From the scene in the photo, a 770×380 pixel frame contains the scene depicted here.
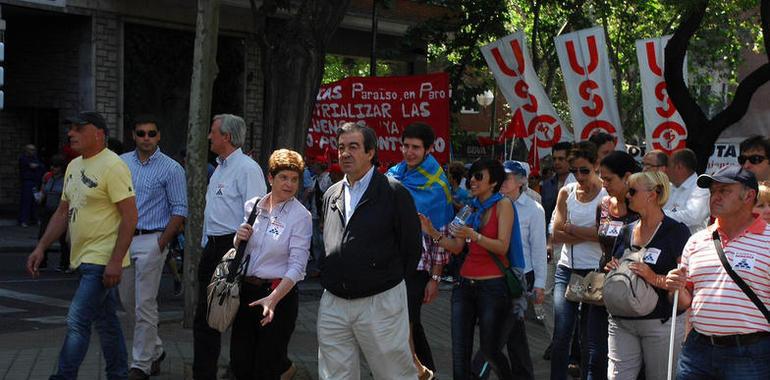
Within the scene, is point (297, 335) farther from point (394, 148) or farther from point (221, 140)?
point (394, 148)

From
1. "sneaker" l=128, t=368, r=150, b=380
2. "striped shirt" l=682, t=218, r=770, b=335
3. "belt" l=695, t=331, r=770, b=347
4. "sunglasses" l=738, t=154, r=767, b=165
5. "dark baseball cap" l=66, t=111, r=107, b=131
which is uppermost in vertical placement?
"dark baseball cap" l=66, t=111, r=107, b=131

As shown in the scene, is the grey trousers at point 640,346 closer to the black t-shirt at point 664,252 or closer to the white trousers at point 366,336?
the black t-shirt at point 664,252

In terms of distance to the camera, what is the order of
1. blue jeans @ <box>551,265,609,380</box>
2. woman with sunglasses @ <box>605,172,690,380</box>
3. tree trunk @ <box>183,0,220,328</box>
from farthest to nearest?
1. tree trunk @ <box>183,0,220,328</box>
2. blue jeans @ <box>551,265,609,380</box>
3. woman with sunglasses @ <box>605,172,690,380</box>

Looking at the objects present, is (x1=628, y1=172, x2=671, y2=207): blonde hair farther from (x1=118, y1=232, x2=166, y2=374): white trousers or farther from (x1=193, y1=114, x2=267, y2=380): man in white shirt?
(x1=118, y1=232, x2=166, y2=374): white trousers

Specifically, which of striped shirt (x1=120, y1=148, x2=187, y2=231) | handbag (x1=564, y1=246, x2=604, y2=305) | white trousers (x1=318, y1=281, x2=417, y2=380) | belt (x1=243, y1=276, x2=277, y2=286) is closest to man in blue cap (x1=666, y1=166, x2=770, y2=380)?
handbag (x1=564, y1=246, x2=604, y2=305)

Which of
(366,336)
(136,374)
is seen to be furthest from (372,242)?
(136,374)

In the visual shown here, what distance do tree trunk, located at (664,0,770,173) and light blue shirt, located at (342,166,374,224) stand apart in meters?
14.3

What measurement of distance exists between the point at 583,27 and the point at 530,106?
11672 mm

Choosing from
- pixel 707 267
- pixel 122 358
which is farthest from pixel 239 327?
pixel 707 267

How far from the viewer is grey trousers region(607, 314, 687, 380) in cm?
646

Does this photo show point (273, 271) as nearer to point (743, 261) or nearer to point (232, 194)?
point (232, 194)

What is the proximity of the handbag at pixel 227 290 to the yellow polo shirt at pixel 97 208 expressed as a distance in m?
0.82

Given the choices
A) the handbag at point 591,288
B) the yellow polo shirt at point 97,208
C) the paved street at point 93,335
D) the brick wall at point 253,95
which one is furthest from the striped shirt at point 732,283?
the brick wall at point 253,95

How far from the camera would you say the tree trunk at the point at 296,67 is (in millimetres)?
14273
